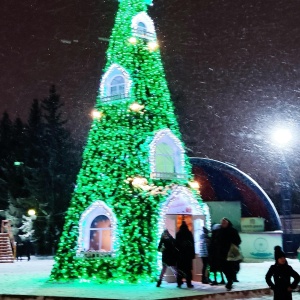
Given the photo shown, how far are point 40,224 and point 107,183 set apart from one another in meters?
28.8

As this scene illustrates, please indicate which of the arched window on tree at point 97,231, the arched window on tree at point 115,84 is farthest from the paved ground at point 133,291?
the arched window on tree at point 115,84

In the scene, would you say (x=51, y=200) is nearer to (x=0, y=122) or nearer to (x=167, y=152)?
(x=0, y=122)

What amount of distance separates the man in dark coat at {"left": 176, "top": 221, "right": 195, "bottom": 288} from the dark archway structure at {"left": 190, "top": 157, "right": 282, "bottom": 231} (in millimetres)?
18289

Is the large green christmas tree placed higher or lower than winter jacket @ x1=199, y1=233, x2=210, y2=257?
higher

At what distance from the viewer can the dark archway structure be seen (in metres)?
30.8

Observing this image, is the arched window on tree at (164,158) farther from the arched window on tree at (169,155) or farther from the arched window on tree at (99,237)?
the arched window on tree at (99,237)

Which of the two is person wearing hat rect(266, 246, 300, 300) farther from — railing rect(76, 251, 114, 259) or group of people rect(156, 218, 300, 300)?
railing rect(76, 251, 114, 259)

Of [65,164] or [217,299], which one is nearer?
[217,299]

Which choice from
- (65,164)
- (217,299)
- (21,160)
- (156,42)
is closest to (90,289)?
(217,299)

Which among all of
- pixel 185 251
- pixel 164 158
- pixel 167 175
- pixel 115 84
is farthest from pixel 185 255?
pixel 115 84

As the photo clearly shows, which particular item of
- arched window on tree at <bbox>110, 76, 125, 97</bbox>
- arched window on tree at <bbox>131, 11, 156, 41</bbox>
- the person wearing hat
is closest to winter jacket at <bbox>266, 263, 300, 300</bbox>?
the person wearing hat

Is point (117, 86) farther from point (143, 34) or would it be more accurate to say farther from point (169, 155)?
point (169, 155)

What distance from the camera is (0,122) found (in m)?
58.6

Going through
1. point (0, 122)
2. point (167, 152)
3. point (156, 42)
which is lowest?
point (167, 152)
